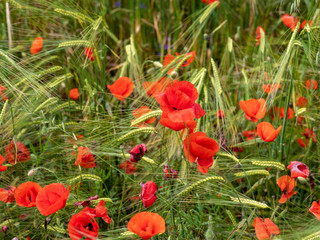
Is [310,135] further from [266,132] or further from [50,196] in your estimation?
[50,196]

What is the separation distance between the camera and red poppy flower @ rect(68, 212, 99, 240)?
3.21 ft

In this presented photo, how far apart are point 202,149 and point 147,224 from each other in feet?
0.82

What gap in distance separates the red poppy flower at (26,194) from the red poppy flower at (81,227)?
0.57 ft

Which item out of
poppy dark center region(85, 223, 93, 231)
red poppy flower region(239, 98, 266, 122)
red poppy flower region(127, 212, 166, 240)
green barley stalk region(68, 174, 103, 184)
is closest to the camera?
red poppy flower region(127, 212, 166, 240)

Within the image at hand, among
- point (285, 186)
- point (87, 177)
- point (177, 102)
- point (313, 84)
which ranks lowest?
point (285, 186)

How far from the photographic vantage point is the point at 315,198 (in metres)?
1.48

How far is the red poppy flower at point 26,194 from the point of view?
1121mm

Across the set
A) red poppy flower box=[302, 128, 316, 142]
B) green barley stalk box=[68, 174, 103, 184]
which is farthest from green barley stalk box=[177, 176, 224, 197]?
red poppy flower box=[302, 128, 316, 142]

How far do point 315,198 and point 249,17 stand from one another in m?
1.43

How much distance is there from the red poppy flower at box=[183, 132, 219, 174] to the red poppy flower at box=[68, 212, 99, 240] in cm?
31

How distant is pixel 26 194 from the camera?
113 cm

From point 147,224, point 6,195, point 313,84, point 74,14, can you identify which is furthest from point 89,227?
point 313,84

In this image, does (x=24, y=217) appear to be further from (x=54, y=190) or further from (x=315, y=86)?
(x=315, y=86)

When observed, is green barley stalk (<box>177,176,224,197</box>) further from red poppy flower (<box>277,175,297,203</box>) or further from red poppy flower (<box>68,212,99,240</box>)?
red poppy flower (<box>277,175,297,203</box>)
